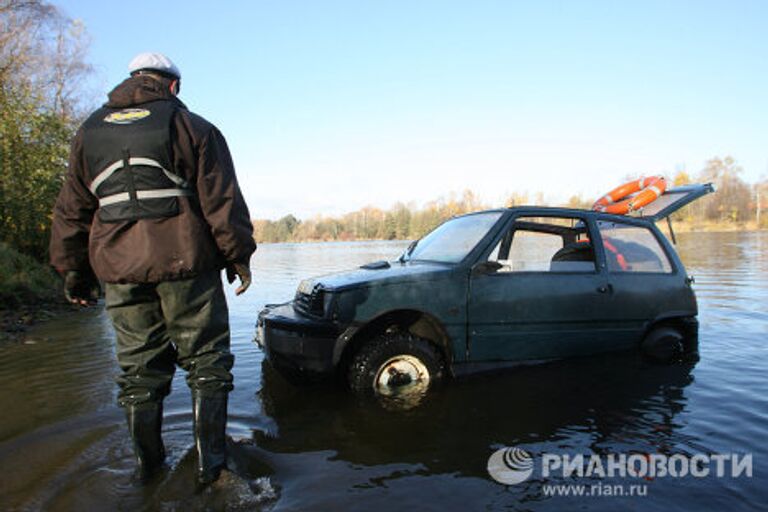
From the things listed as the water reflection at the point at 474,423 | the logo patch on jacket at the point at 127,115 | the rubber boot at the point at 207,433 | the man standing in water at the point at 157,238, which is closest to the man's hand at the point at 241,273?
the man standing in water at the point at 157,238

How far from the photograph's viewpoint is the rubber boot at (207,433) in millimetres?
2750

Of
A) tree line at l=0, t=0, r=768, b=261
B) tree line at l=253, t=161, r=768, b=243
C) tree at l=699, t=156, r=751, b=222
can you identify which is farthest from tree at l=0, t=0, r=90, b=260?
tree at l=699, t=156, r=751, b=222

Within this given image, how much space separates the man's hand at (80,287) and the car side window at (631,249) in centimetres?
449

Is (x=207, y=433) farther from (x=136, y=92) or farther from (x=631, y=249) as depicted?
(x=631, y=249)

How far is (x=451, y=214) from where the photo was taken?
57.6 meters

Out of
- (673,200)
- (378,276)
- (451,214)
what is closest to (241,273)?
(378,276)

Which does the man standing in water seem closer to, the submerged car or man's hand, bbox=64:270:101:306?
man's hand, bbox=64:270:101:306

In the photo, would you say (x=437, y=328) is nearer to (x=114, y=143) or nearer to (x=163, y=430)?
(x=163, y=430)

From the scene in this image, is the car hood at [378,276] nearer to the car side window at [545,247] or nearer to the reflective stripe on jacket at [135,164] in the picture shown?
the car side window at [545,247]

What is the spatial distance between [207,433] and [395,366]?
1811mm

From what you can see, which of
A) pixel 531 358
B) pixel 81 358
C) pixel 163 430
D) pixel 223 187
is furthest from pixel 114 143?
pixel 81 358

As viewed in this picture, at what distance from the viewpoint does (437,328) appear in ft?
14.2

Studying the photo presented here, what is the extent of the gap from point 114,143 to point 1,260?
1060 cm

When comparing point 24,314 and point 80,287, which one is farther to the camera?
point 24,314
